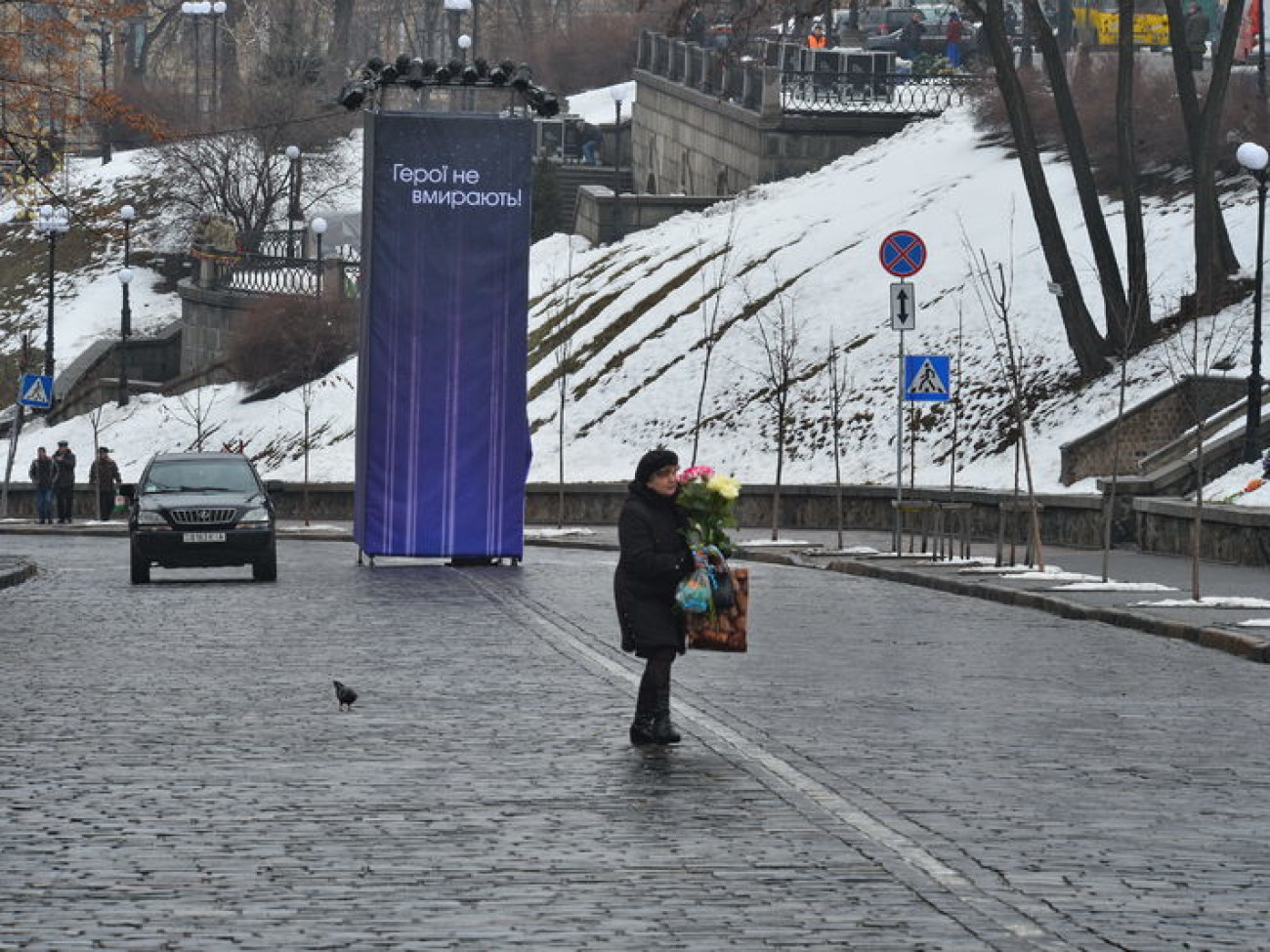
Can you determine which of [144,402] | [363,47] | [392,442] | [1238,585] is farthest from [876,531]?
[363,47]

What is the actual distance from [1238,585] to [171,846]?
60.6 ft

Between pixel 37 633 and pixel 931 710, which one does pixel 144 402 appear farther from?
pixel 931 710

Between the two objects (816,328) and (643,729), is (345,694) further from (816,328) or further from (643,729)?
(816,328)

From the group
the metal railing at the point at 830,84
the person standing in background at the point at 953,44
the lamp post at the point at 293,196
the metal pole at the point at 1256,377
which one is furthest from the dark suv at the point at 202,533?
the lamp post at the point at 293,196

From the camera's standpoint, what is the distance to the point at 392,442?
3189cm

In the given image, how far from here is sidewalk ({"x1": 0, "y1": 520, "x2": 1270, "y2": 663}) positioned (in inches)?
890

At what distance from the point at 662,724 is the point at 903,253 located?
20767 millimetres

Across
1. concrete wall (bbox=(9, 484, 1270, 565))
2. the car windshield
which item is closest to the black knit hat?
concrete wall (bbox=(9, 484, 1270, 565))

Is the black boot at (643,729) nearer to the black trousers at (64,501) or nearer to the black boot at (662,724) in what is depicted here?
the black boot at (662,724)

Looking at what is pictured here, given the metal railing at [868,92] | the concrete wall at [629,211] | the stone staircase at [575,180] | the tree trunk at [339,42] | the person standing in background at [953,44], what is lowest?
the concrete wall at [629,211]

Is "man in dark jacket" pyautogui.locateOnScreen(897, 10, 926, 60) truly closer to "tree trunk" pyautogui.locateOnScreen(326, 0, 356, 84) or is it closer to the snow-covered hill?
the snow-covered hill

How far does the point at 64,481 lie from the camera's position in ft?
174

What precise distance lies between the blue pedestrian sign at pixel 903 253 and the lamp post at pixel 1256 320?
3.94 metres

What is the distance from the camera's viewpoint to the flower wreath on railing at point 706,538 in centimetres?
1398
